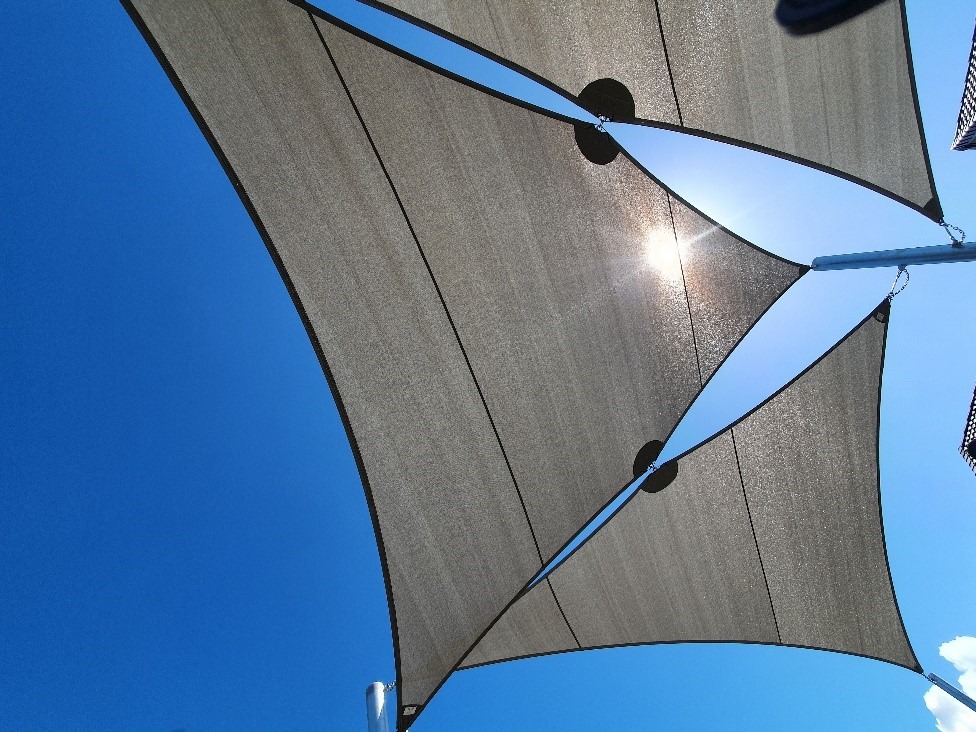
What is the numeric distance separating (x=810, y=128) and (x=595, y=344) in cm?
252


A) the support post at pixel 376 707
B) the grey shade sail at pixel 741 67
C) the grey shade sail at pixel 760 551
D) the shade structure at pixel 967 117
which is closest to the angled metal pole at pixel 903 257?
the grey shade sail at pixel 741 67

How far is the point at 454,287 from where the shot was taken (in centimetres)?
549

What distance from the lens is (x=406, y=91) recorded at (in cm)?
470

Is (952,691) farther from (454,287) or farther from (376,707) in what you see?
(454,287)

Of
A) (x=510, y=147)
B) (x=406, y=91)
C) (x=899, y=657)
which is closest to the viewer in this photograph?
(x=406, y=91)

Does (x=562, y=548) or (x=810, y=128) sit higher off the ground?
(x=810, y=128)

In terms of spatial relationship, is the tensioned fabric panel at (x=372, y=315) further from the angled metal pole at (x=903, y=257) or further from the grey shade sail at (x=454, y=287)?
the angled metal pole at (x=903, y=257)

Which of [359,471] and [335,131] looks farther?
[359,471]

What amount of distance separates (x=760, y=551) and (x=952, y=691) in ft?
7.65

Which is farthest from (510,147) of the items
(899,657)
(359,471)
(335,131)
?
(899,657)

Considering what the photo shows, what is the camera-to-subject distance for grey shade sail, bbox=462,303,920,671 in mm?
7211

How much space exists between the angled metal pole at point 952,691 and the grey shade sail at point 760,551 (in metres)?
0.70

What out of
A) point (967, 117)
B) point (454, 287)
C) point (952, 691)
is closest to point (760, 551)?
point (952, 691)

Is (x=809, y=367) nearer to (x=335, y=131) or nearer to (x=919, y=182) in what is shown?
(x=919, y=182)
